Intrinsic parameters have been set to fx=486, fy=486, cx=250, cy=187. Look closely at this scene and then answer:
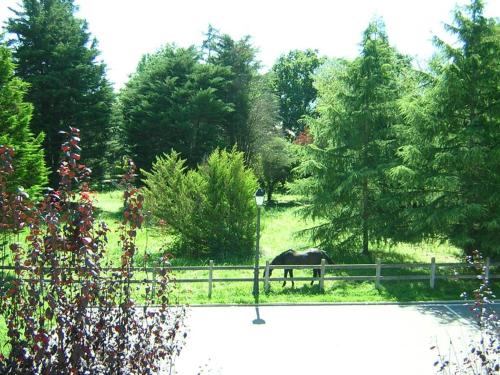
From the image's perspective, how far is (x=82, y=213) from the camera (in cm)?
498


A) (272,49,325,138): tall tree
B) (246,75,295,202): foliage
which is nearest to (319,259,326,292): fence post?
(246,75,295,202): foliage

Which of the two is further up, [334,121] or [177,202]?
[334,121]

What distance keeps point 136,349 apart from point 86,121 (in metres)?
33.6

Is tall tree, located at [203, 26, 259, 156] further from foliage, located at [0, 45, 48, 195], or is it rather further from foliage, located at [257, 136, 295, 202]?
foliage, located at [0, 45, 48, 195]

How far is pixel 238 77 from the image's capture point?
43.4 m

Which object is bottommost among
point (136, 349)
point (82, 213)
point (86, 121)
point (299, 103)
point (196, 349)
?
point (196, 349)

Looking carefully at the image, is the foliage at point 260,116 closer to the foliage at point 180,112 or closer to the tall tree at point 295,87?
the foliage at point 180,112

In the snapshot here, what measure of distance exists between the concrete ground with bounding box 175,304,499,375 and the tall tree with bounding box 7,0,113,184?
2594 centimetres

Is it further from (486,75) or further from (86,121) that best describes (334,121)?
(86,121)

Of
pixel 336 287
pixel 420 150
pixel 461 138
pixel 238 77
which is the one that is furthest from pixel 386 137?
pixel 238 77

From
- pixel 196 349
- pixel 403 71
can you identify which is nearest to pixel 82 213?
pixel 196 349

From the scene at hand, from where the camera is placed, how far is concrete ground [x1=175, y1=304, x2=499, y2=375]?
33.4ft

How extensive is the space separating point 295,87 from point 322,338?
6052cm

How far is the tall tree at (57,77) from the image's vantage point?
114ft
